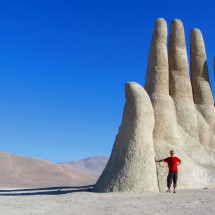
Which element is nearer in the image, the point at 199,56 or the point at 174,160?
the point at 174,160

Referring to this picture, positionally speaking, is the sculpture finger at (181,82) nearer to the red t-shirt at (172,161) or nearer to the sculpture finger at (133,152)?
the sculpture finger at (133,152)

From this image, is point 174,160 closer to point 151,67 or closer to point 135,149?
point 135,149

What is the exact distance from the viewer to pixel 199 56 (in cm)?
2123

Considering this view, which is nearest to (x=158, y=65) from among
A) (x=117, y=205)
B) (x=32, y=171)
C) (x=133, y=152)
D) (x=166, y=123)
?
(x=166, y=123)

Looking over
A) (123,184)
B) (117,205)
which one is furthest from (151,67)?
(117,205)

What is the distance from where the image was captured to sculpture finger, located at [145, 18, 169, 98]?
18000mm

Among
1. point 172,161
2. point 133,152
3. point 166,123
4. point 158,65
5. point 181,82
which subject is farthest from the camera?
point 181,82

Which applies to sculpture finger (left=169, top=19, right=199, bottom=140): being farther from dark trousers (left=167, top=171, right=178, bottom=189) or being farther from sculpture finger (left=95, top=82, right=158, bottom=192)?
dark trousers (left=167, top=171, right=178, bottom=189)

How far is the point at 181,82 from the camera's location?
19312 millimetres

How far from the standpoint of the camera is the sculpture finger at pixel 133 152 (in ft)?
43.8

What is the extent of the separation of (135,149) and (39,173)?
44.5 m

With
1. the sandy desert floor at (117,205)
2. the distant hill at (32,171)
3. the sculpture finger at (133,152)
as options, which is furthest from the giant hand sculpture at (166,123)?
the distant hill at (32,171)

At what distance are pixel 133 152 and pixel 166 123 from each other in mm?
3562

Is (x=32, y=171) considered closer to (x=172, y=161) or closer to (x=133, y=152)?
(x=133, y=152)
